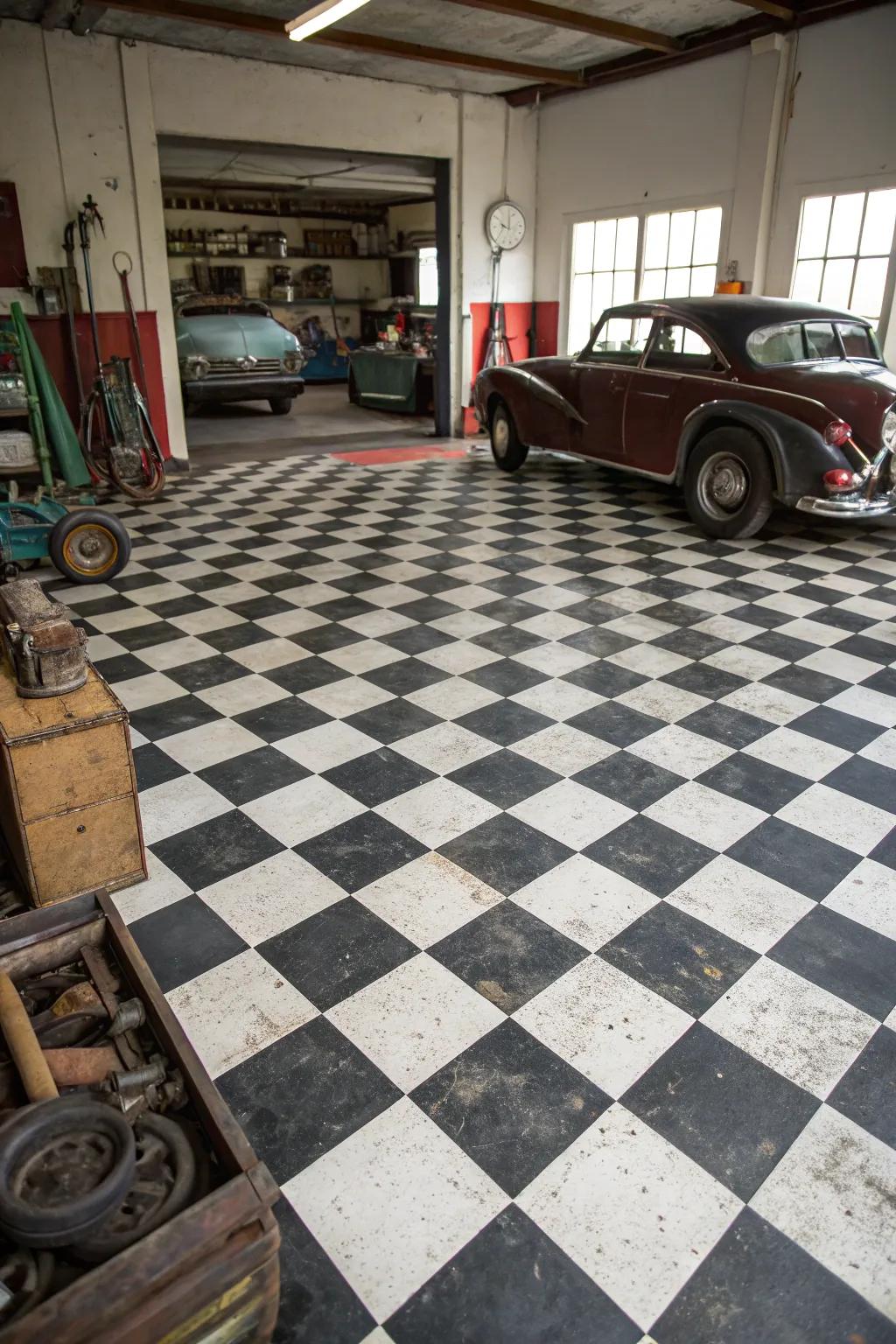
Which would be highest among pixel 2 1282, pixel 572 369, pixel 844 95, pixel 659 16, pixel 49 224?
pixel 659 16

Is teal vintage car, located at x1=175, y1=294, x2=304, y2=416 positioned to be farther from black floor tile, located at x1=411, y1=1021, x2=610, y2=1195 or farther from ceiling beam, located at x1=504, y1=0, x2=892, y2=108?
black floor tile, located at x1=411, y1=1021, x2=610, y2=1195

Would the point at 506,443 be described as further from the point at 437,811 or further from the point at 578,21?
the point at 437,811

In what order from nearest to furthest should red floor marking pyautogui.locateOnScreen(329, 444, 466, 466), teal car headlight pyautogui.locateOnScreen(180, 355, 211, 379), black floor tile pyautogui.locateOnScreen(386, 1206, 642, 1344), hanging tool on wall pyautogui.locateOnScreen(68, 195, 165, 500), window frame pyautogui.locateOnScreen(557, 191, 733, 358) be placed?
black floor tile pyautogui.locateOnScreen(386, 1206, 642, 1344)
hanging tool on wall pyautogui.locateOnScreen(68, 195, 165, 500)
window frame pyautogui.locateOnScreen(557, 191, 733, 358)
red floor marking pyautogui.locateOnScreen(329, 444, 466, 466)
teal car headlight pyautogui.locateOnScreen(180, 355, 211, 379)

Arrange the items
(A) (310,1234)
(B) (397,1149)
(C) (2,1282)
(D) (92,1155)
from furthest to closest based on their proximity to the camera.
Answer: (B) (397,1149) → (A) (310,1234) → (D) (92,1155) → (C) (2,1282)

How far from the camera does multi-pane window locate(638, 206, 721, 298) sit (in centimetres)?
842

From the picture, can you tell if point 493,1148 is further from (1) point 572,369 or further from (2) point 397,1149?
(1) point 572,369

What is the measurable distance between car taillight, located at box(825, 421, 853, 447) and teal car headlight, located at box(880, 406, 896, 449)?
21 cm

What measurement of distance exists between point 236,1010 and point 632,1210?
0.97 metres

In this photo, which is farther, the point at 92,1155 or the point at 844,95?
the point at 844,95

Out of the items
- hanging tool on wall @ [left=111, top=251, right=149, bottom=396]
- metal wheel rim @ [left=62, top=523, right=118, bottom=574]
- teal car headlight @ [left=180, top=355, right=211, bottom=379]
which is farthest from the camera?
teal car headlight @ [left=180, top=355, right=211, bottom=379]

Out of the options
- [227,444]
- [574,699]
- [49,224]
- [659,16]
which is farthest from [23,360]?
[659,16]

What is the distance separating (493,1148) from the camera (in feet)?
5.66

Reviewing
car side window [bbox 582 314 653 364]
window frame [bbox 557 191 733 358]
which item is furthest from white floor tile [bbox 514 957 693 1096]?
window frame [bbox 557 191 733 358]

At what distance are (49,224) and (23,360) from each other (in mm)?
1949
